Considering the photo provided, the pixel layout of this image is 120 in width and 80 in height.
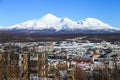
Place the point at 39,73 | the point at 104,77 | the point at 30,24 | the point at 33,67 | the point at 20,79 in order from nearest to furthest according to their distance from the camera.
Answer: the point at 20,79, the point at 104,77, the point at 39,73, the point at 33,67, the point at 30,24

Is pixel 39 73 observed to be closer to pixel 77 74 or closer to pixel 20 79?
pixel 77 74

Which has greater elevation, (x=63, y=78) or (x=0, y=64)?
(x=0, y=64)

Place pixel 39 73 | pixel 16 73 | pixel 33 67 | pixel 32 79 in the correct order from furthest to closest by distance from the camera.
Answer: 1. pixel 33 67
2. pixel 39 73
3. pixel 32 79
4. pixel 16 73

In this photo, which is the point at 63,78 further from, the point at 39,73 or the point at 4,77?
the point at 4,77

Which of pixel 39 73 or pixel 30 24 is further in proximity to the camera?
pixel 30 24

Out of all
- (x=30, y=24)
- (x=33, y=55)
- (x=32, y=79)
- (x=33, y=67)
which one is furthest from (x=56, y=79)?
(x=30, y=24)

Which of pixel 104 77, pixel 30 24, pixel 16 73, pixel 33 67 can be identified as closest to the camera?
pixel 16 73

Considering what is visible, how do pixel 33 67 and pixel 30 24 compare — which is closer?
pixel 33 67

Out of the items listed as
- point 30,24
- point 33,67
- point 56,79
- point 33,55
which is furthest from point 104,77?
point 30,24

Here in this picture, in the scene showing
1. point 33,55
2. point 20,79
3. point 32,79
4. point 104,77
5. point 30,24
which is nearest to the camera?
point 20,79
